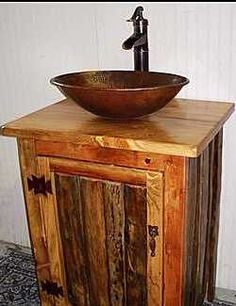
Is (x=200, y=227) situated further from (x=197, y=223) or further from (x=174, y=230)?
(x=174, y=230)

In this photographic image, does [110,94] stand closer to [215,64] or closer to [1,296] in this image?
[215,64]

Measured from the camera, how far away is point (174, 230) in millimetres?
988

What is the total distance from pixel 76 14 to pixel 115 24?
0.15 metres

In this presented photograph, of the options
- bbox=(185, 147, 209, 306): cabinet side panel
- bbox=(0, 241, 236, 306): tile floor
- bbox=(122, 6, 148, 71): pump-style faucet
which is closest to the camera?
bbox=(185, 147, 209, 306): cabinet side panel

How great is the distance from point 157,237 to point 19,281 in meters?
0.89

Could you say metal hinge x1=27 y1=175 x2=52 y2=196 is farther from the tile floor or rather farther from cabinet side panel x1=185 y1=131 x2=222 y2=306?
the tile floor

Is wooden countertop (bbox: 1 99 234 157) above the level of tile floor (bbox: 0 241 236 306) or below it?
above

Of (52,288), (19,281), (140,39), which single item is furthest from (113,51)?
(19,281)

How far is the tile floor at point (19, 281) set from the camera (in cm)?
152

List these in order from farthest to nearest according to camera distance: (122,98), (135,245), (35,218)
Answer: (35,218)
(135,245)
(122,98)

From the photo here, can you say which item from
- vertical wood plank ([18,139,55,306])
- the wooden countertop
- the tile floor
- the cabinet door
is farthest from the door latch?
the tile floor

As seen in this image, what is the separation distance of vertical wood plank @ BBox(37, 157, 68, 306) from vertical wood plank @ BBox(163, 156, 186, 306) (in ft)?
1.07

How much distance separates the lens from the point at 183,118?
1.08 m

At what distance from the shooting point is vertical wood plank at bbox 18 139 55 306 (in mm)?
1096
